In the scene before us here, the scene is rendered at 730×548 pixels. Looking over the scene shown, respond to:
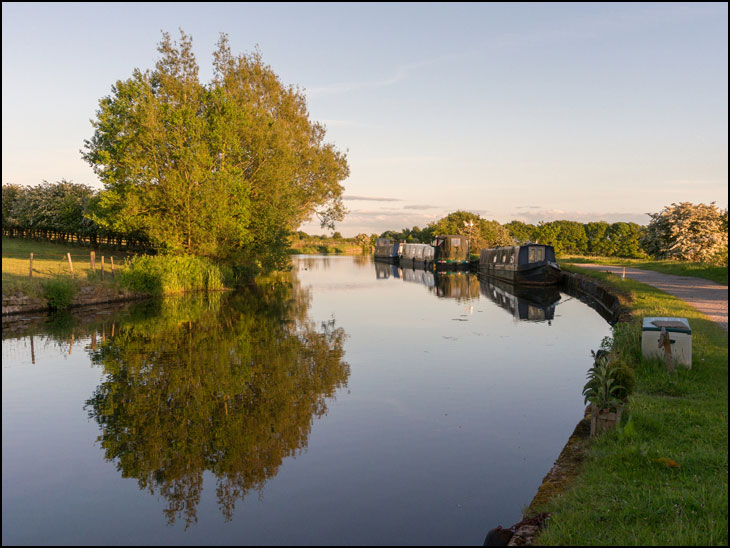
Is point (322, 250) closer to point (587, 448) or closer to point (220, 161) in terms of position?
point (220, 161)

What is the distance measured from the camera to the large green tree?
28.0 metres

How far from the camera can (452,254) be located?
197ft

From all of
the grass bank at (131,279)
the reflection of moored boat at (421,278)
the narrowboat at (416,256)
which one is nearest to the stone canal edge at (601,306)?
the reflection of moored boat at (421,278)

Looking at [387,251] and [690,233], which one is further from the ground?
[690,233]

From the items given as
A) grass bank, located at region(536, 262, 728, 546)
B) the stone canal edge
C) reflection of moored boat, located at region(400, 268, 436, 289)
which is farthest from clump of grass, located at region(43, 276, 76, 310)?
reflection of moored boat, located at region(400, 268, 436, 289)

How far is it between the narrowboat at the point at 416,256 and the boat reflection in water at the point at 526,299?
24.5 m

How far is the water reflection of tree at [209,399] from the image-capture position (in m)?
6.84

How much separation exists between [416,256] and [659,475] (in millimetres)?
67639

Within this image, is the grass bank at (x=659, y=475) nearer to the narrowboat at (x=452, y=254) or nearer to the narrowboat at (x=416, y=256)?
the narrowboat at (x=452, y=254)

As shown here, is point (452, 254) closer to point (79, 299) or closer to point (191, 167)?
point (191, 167)

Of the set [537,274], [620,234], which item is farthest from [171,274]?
[620,234]

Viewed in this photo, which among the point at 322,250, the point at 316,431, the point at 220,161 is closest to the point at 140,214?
the point at 220,161

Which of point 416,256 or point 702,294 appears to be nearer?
point 702,294

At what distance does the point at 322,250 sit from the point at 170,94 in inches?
3985
